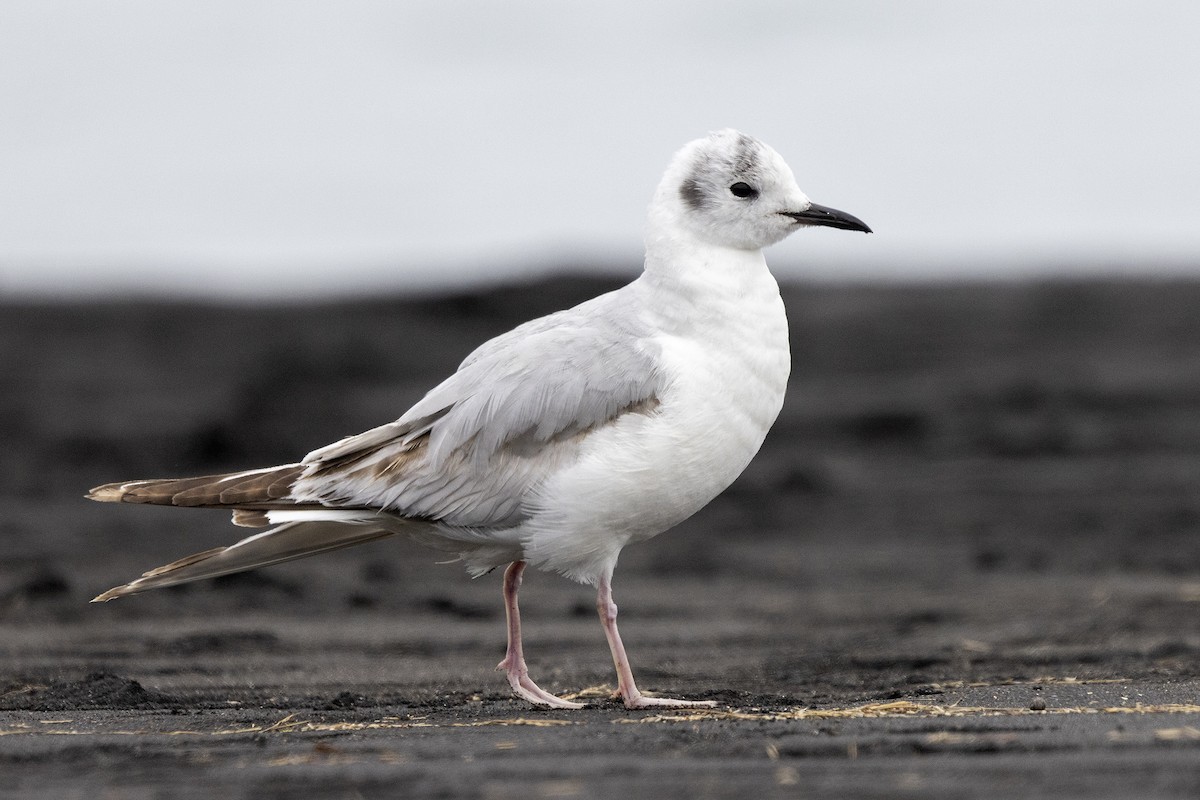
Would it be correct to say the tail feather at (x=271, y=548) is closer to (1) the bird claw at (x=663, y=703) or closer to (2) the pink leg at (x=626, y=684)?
(2) the pink leg at (x=626, y=684)

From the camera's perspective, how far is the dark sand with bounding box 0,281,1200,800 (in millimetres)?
4723

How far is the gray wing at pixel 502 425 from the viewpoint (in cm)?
617

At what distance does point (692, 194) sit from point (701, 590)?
467 centimetres

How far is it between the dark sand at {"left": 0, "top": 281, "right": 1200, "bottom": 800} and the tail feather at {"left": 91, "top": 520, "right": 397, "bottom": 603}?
448 millimetres

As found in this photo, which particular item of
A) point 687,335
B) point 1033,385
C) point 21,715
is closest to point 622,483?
point 687,335

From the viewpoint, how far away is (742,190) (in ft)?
21.9

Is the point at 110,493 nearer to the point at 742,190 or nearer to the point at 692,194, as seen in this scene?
the point at 692,194

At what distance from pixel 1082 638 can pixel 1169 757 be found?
3637mm

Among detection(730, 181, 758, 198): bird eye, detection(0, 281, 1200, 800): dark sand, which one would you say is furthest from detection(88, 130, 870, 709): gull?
detection(0, 281, 1200, 800): dark sand

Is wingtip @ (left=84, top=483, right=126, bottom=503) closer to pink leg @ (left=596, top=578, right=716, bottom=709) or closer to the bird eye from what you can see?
pink leg @ (left=596, top=578, right=716, bottom=709)

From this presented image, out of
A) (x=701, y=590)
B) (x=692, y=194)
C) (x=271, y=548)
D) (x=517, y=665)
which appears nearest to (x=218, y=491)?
(x=271, y=548)

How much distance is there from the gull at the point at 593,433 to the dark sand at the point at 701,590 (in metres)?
0.59

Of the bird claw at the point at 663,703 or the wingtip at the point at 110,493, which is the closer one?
the bird claw at the point at 663,703

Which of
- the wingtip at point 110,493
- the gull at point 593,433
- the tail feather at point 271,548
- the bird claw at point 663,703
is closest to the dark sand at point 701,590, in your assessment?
the bird claw at point 663,703
